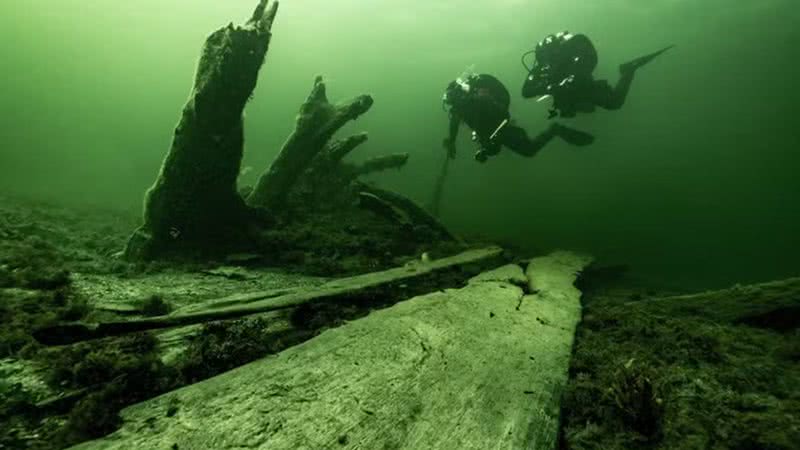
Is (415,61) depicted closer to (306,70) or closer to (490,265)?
(306,70)

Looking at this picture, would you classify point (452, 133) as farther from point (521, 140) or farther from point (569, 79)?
point (569, 79)

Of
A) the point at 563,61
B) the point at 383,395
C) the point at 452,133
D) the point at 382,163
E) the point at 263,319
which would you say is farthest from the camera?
the point at 452,133

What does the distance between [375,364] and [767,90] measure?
298ft

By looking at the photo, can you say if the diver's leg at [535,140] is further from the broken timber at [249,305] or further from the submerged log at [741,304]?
the submerged log at [741,304]

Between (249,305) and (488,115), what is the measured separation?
30.3 ft

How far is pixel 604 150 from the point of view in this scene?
12150 centimetres

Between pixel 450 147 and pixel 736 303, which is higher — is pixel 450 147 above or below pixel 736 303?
above

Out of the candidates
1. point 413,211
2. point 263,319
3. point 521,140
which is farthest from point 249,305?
point 521,140

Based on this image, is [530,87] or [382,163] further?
[382,163]

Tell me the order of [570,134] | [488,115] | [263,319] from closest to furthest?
[263,319] < [488,115] < [570,134]

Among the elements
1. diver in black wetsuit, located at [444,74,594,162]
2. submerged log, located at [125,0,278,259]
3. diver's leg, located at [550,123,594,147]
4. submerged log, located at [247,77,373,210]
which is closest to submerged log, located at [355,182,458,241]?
submerged log, located at [247,77,373,210]

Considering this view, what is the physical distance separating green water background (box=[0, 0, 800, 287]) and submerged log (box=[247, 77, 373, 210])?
22.9ft

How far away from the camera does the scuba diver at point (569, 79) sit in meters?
10.6

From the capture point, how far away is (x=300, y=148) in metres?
9.70
